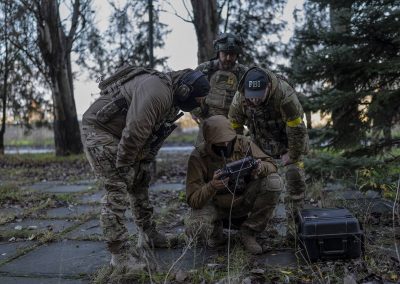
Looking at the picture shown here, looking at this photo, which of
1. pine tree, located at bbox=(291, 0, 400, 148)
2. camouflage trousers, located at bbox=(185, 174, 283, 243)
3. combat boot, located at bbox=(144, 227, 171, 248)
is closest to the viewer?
camouflage trousers, located at bbox=(185, 174, 283, 243)

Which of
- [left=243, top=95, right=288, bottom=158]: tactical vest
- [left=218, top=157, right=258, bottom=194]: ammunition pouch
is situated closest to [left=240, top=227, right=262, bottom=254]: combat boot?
[left=218, top=157, right=258, bottom=194]: ammunition pouch

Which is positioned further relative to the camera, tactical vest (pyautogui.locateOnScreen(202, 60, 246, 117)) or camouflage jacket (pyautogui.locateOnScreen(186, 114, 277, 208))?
tactical vest (pyautogui.locateOnScreen(202, 60, 246, 117))

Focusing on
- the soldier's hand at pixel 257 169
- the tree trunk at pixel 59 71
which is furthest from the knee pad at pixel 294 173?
the tree trunk at pixel 59 71

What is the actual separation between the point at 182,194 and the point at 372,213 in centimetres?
274

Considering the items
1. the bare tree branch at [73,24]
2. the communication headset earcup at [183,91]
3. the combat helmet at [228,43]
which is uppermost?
the bare tree branch at [73,24]

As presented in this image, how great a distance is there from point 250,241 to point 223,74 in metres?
2.46

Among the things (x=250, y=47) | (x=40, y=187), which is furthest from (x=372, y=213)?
(x=250, y=47)

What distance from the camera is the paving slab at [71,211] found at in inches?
238

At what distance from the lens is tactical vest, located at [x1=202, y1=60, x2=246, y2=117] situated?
588 cm

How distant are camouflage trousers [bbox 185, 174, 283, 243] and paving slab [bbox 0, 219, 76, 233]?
1.86 meters

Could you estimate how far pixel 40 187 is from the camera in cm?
890

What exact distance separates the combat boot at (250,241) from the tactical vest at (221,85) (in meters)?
2.17

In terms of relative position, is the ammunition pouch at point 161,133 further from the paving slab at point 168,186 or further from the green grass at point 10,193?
the green grass at point 10,193

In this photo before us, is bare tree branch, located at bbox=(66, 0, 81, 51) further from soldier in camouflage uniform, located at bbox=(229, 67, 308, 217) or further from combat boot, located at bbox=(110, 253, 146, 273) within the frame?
combat boot, located at bbox=(110, 253, 146, 273)
